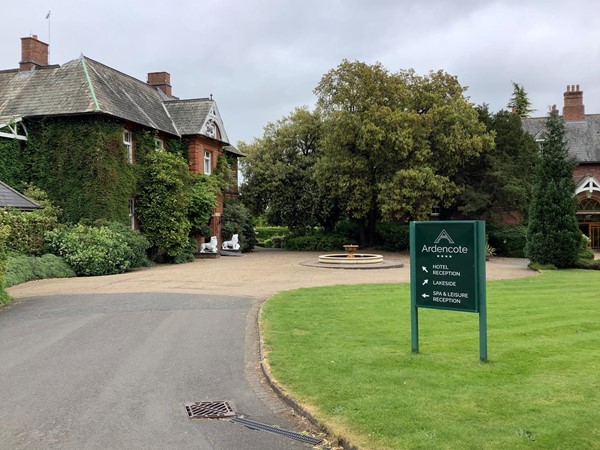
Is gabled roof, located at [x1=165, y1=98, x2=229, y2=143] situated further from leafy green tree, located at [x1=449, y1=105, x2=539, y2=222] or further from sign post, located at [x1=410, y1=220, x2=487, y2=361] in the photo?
sign post, located at [x1=410, y1=220, x2=487, y2=361]

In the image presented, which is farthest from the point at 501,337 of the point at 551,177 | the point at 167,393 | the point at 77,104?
the point at 77,104

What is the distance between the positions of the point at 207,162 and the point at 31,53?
1211 centimetres

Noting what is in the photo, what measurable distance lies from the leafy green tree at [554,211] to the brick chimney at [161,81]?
2789cm

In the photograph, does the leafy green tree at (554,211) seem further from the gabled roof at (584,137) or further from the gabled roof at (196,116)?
the gabled roof at (196,116)

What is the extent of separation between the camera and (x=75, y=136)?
26250mm

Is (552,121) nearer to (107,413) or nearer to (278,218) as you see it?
(278,218)

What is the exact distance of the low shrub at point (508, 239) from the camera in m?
37.0

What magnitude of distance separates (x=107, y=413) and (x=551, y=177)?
25556 mm

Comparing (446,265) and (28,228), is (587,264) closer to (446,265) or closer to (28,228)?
(446,265)

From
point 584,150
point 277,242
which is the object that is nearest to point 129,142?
point 277,242

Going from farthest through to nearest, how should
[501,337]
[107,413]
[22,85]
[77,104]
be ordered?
[22,85] → [77,104] → [501,337] → [107,413]

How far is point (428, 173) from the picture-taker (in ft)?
115

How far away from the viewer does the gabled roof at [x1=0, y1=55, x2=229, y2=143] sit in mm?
26594

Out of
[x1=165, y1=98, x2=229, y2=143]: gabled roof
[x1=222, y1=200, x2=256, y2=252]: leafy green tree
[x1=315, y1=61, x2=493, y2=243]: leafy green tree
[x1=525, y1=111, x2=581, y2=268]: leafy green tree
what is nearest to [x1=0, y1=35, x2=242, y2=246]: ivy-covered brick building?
[x1=165, y1=98, x2=229, y2=143]: gabled roof
